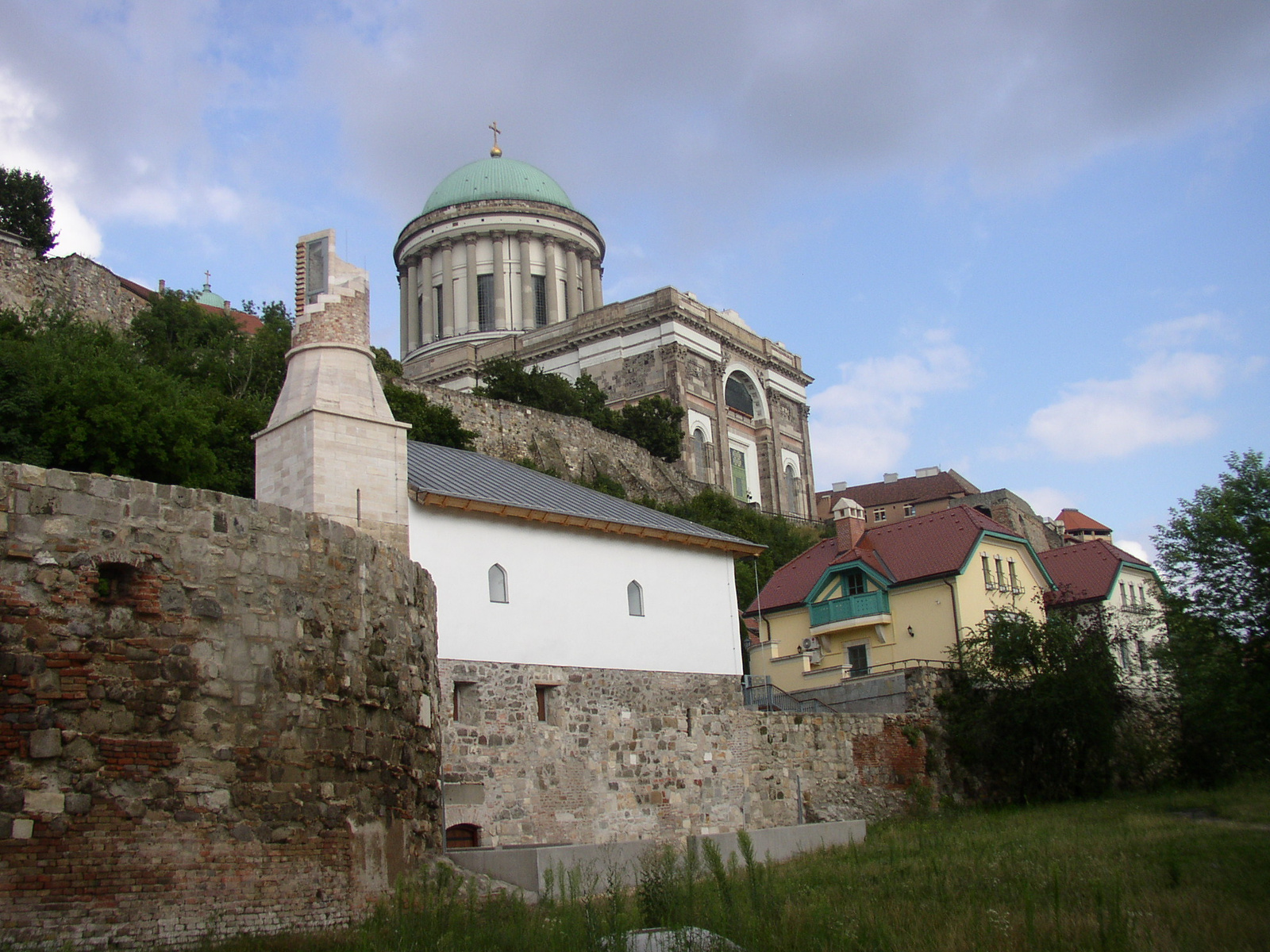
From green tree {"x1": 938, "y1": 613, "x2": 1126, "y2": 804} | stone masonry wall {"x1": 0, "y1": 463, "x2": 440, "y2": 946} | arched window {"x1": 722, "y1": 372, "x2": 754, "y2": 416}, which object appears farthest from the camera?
arched window {"x1": 722, "y1": 372, "x2": 754, "y2": 416}

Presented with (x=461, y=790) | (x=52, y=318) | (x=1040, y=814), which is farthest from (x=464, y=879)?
(x=52, y=318)

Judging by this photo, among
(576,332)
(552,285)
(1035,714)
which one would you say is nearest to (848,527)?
(1035,714)

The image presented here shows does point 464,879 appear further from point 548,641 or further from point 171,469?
point 171,469

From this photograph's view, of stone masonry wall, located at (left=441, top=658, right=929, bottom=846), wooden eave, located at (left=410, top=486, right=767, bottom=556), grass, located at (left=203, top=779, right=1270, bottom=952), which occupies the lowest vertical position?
grass, located at (left=203, top=779, right=1270, bottom=952)

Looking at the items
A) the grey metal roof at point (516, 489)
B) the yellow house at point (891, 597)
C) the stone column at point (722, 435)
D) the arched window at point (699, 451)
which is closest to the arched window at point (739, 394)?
the stone column at point (722, 435)

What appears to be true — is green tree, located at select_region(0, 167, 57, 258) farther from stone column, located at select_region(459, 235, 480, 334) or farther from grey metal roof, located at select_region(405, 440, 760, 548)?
stone column, located at select_region(459, 235, 480, 334)

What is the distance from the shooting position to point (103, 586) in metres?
9.52

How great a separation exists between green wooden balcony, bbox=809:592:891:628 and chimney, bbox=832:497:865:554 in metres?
1.93

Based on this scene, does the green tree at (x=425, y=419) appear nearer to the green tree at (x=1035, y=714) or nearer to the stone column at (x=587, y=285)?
Result: the green tree at (x=1035, y=714)

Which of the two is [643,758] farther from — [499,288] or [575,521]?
[499,288]

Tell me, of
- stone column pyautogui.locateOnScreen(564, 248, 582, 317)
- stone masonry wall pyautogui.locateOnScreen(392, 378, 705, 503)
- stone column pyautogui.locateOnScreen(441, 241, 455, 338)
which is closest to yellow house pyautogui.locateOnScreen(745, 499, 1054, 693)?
stone masonry wall pyautogui.locateOnScreen(392, 378, 705, 503)

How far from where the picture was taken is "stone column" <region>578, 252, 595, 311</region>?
233 feet

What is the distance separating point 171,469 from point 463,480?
5.71 meters

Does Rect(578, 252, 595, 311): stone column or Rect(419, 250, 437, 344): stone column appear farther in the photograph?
Rect(419, 250, 437, 344): stone column
